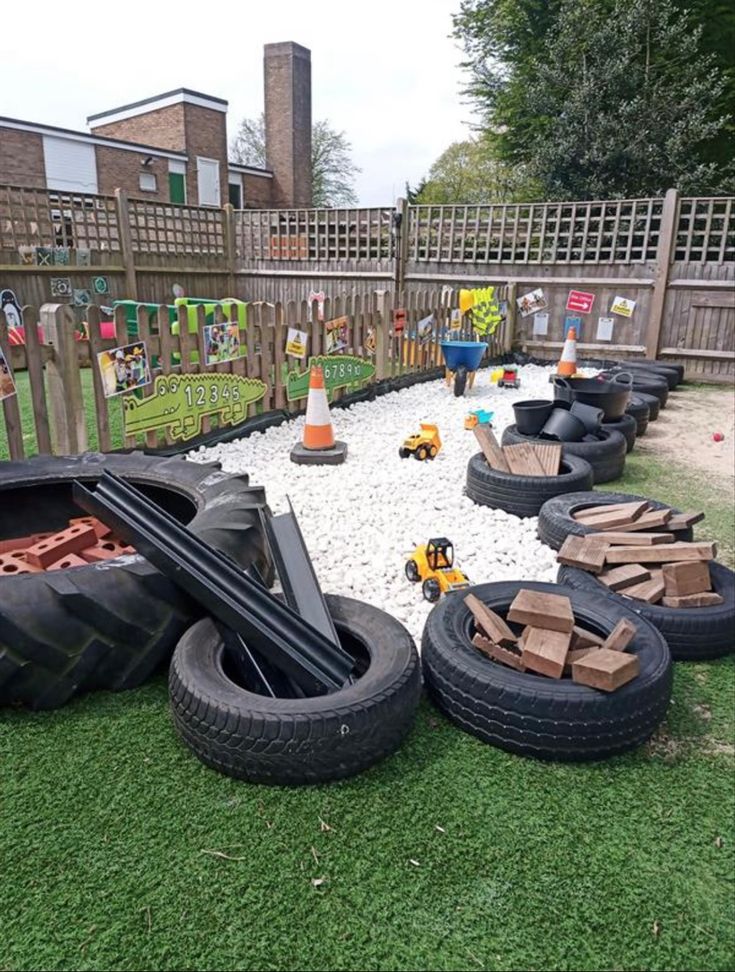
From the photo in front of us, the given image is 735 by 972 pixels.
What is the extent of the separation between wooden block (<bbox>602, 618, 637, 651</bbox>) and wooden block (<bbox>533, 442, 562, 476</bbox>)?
7.71ft

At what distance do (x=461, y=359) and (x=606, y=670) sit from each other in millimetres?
6917

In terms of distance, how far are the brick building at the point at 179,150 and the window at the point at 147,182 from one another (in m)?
0.04

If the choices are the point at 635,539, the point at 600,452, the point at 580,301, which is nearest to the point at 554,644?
the point at 635,539

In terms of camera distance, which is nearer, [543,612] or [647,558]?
[543,612]

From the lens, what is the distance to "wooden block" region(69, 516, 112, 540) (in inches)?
123

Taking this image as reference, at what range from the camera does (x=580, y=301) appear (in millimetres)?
11148

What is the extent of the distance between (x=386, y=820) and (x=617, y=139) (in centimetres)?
1769

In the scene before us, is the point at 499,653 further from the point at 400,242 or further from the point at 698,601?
the point at 400,242

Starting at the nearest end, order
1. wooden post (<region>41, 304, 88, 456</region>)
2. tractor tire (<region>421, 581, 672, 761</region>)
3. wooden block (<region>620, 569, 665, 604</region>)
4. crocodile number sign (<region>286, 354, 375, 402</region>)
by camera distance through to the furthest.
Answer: tractor tire (<region>421, 581, 672, 761</region>) → wooden block (<region>620, 569, 665, 604</region>) → wooden post (<region>41, 304, 88, 456</region>) → crocodile number sign (<region>286, 354, 375, 402</region>)

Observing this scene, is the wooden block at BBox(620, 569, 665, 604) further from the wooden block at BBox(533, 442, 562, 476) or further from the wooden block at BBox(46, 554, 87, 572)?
the wooden block at BBox(46, 554, 87, 572)

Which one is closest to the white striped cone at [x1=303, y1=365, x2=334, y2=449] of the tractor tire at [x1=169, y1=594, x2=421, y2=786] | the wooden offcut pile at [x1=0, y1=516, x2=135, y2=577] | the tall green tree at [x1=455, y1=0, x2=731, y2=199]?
the wooden offcut pile at [x1=0, y1=516, x2=135, y2=577]

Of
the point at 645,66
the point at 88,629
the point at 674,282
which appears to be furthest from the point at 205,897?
the point at 645,66

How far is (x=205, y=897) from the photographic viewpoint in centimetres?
155

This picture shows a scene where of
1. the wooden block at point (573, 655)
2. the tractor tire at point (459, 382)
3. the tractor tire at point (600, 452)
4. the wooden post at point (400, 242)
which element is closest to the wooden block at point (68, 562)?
the wooden block at point (573, 655)
